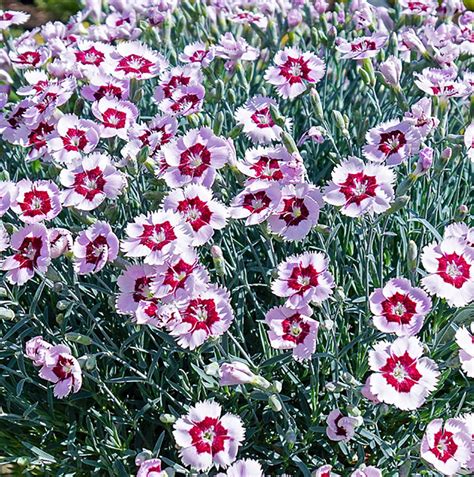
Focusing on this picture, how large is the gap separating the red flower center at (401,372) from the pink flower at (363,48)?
4.24 feet

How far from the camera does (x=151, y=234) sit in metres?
2.01

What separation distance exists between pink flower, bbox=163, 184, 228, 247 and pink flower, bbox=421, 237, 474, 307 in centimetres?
54

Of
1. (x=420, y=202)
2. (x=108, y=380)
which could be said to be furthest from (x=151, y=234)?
(x=420, y=202)

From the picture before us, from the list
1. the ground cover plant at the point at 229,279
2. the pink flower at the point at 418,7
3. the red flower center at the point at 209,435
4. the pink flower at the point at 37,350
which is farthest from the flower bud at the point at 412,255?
the pink flower at the point at 418,7

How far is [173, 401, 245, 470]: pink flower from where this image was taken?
6.23 ft

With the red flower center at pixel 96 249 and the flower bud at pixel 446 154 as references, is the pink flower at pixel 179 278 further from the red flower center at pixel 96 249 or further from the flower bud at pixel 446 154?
the flower bud at pixel 446 154

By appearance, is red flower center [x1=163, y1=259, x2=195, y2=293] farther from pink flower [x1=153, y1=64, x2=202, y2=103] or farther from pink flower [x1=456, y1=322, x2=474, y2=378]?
pink flower [x1=153, y1=64, x2=202, y2=103]

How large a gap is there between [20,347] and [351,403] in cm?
99

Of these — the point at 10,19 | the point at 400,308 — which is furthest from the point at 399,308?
the point at 10,19

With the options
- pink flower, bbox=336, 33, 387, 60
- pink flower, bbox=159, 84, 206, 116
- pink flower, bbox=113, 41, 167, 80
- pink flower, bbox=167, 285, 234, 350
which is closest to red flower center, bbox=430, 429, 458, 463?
pink flower, bbox=167, 285, 234, 350

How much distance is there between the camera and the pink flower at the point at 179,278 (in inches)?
76.1

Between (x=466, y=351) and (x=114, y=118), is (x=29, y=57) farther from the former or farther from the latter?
(x=466, y=351)

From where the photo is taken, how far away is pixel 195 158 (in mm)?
2230

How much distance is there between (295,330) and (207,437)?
34cm
